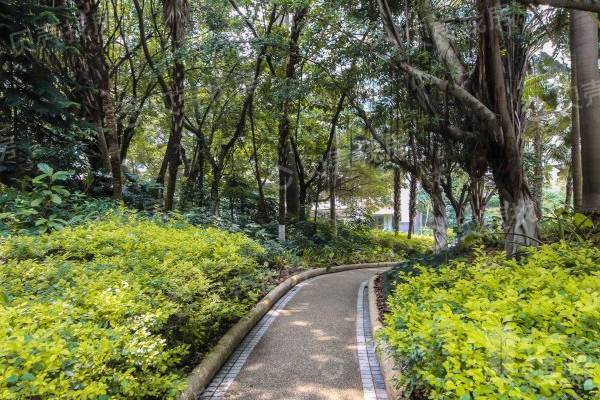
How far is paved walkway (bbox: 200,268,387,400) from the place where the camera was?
3.84 meters

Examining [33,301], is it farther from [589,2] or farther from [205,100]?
[205,100]

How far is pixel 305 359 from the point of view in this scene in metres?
4.64

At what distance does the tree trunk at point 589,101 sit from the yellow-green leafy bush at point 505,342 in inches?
166

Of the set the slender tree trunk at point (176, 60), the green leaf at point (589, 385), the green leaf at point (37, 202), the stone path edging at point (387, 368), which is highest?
the slender tree trunk at point (176, 60)

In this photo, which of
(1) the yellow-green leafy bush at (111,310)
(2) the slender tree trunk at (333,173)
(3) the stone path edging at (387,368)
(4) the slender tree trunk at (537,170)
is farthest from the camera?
(2) the slender tree trunk at (333,173)

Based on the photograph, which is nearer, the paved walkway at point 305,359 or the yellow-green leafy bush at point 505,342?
the yellow-green leafy bush at point 505,342

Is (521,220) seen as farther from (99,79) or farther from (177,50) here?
(99,79)

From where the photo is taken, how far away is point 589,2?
3.82 metres

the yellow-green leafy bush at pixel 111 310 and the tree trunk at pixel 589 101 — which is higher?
the tree trunk at pixel 589 101

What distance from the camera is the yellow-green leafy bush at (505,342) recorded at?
6.14ft

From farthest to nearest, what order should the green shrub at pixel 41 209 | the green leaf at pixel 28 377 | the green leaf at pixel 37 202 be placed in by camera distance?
1. the green leaf at pixel 37 202
2. the green shrub at pixel 41 209
3. the green leaf at pixel 28 377

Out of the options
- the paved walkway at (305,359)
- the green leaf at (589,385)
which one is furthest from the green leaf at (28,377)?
the green leaf at (589,385)

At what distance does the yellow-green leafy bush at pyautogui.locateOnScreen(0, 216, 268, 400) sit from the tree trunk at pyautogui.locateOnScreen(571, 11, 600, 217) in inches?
240

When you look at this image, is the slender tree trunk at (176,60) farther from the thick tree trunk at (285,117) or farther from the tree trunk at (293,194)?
the tree trunk at (293,194)
